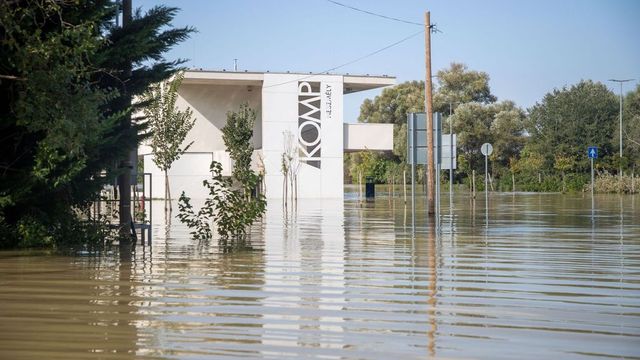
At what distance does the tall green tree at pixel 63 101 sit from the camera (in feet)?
49.4

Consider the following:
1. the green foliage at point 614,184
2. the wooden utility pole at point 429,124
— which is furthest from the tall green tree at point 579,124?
the wooden utility pole at point 429,124

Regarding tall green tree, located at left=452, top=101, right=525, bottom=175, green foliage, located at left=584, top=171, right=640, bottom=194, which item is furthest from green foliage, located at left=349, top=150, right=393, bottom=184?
green foliage, located at left=584, top=171, right=640, bottom=194

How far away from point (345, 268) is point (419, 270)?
108cm

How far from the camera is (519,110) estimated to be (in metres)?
101

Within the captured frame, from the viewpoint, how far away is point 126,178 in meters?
20.1

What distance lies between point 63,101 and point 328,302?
7087 millimetres

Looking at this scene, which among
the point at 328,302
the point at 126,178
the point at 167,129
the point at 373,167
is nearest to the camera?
the point at 328,302

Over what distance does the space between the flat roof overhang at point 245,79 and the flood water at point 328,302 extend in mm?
40718

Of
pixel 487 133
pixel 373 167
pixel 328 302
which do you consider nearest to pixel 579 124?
pixel 487 133

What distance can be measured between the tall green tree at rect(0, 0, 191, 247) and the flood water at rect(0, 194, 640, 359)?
1.36 m

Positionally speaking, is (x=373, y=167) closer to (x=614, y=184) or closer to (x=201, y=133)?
(x=614, y=184)

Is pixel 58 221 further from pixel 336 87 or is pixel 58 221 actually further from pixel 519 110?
pixel 519 110

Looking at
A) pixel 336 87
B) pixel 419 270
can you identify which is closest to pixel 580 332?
pixel 419 270

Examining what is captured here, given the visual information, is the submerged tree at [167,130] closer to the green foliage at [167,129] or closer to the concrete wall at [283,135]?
the green foliage at [167,129]
